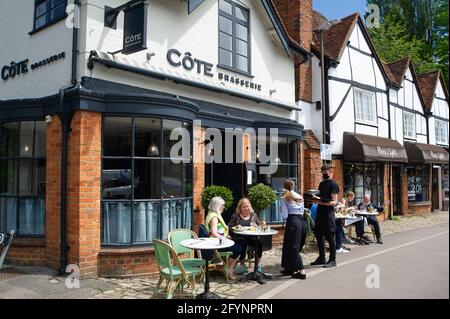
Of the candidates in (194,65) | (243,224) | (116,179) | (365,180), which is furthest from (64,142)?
(365,180)

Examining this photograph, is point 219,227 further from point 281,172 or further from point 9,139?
point 281,172

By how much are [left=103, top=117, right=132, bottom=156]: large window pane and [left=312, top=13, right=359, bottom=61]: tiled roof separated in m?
8.42

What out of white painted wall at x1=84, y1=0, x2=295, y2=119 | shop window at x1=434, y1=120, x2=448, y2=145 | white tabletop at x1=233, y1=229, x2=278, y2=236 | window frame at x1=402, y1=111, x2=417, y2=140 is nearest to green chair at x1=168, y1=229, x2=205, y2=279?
white tabletop at x1=233, y1=229, x2=278, y2=236

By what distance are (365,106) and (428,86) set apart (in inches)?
338

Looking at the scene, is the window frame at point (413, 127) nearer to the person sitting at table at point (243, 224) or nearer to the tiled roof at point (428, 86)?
the tiled roof at point (428, 86)

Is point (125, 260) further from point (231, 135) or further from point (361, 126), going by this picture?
point (361, 126)

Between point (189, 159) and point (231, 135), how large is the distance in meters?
2.40

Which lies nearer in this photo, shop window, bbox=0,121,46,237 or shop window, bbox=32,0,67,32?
shop window, bbox=0,121,46,237

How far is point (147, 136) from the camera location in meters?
7.38

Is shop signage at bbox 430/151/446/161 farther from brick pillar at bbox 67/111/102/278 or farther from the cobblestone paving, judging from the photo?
brick pillar at bbox 67/111/102/278

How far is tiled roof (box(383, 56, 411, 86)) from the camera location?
17.7m

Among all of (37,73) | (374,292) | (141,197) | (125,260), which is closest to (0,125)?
(37,73)

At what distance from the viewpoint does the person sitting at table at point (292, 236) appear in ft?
22.0

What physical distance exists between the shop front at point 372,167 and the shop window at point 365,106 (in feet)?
2.68
